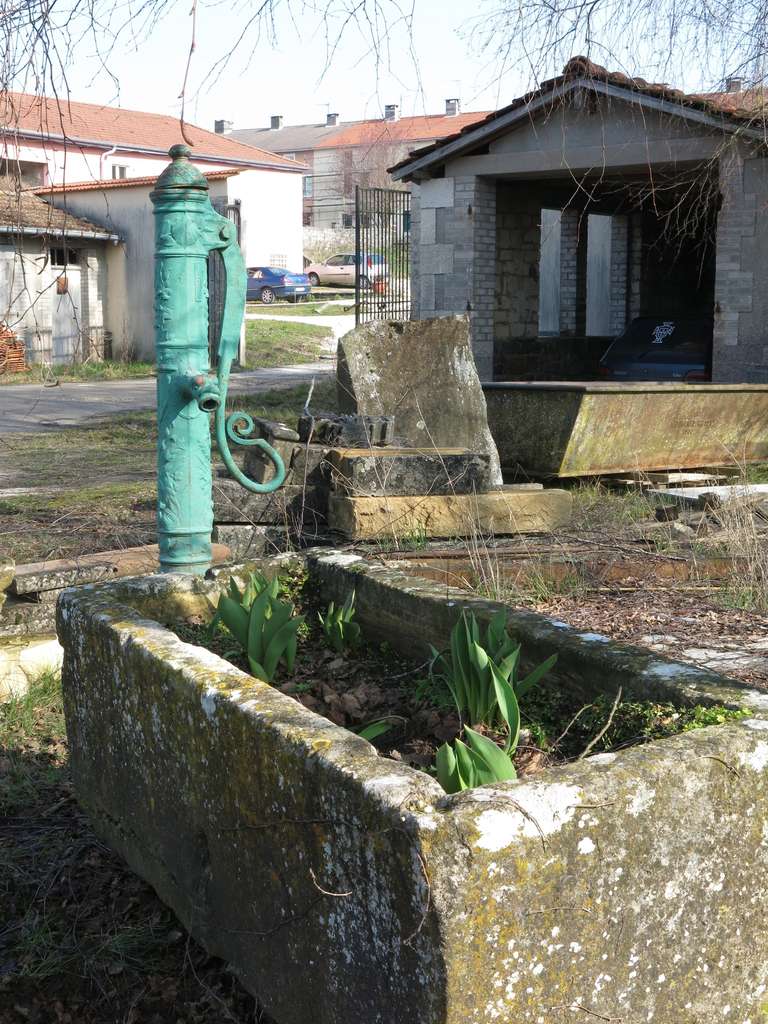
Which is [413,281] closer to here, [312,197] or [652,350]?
[652,350]

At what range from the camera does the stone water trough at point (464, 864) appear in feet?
5.63

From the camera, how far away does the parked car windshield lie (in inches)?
492

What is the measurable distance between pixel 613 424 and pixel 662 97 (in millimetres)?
4291

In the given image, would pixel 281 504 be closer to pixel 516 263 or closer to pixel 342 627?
pixel 342 627

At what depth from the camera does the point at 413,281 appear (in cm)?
1441

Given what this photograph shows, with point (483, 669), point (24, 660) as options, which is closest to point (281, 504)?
point (24, 660)

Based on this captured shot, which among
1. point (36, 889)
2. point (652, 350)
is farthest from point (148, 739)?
point (652, 350)

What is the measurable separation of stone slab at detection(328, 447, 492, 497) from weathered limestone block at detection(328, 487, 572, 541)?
0.06m

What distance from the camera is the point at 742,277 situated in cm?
1104

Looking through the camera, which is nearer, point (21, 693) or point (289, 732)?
point (289, 732)

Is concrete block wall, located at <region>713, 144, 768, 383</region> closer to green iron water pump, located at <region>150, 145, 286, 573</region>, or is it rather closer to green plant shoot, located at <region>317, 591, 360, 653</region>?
green iron water pump, located at <region>150, 145, 286, 573</region>

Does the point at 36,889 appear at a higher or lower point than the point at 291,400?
lower

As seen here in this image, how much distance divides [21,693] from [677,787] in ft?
10.7

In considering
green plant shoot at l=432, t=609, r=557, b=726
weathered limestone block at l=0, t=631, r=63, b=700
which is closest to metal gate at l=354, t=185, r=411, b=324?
weathered limestone block at l=0, t=631, r=63, b=700
